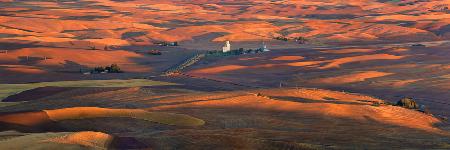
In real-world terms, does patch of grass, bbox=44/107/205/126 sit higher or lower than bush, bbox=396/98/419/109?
higher

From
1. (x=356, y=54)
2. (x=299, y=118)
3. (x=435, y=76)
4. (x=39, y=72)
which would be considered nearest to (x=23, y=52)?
(x=39, y=72)

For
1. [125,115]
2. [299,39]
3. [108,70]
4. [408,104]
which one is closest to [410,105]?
[408,104]

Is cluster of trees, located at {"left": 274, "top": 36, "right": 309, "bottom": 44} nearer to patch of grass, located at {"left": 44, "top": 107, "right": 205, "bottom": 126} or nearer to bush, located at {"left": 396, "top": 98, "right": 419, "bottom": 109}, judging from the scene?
bush, located at {"left": 396, "top": 98, "right": 419, "bottom": 109}

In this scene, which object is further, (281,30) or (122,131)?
(281,30)

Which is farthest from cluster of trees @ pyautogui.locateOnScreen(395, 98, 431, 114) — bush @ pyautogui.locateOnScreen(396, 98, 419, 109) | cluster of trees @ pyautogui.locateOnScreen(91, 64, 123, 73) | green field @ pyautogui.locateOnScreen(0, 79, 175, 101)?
cluster of trees @ pyautogui.locateOnScreen(91, 64, 123, 73)

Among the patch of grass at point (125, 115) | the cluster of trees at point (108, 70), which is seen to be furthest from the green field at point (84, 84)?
the patch of grass at point (125, 115)

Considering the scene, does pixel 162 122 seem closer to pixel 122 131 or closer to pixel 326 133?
pixel 122 131

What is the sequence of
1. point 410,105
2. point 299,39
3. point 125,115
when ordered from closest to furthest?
point 125,115, point 410,105, point 299,39

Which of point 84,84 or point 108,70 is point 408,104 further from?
point 108,70

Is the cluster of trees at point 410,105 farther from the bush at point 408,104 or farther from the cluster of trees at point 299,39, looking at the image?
the cluster of trees at point 299,39

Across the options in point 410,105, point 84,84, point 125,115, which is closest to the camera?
point 125,115

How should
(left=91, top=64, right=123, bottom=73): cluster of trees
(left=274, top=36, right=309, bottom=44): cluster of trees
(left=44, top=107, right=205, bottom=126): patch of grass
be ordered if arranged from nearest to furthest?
(left=44, top=107, right=205, bottom=126): patch of grass
(left=91, top=64, right=123, bottom=73): cluster of trees
(left=274, top=36, right=309, bottom=44): cluster of trees
